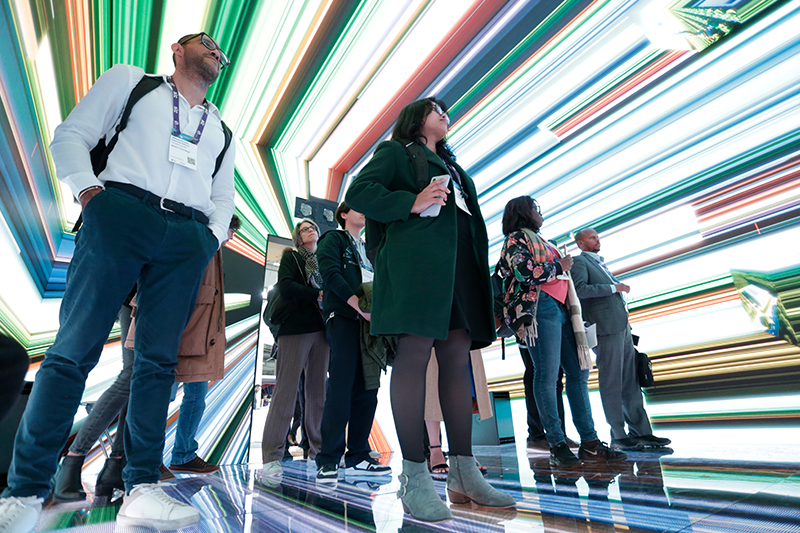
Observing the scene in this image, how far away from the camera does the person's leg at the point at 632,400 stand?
A: 2.70 m

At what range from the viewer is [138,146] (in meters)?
1.33

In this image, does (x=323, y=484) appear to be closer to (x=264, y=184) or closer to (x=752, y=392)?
(x=752, y=392)

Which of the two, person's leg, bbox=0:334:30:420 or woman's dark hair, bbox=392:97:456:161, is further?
woman's dark hair, bbox=392:97:456:161

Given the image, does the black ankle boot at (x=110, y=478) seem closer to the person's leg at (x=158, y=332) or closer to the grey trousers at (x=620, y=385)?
the person's leg at (x=158, y=332)

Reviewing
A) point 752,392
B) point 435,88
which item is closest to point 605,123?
point 435,88

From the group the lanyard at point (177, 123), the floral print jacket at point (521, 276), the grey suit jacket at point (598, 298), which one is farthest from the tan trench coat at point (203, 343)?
the grey suit jacket at point (598, 298)

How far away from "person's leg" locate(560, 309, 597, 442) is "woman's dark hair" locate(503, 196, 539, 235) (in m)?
0.52

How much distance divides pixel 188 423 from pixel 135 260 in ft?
5.19

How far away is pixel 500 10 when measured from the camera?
3.20 m

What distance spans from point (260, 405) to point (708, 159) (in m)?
3.88

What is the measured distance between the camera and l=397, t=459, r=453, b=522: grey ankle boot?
107 cm

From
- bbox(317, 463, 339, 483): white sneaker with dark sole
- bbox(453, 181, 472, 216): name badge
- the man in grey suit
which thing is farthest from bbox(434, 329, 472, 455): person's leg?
the man in grey suit

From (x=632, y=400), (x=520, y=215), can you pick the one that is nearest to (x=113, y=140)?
(x=520, y=215)

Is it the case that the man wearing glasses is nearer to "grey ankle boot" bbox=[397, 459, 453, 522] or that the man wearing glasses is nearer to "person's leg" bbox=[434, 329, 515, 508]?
"grey ankle boot" bbox=[397, 459, 453, 522]
